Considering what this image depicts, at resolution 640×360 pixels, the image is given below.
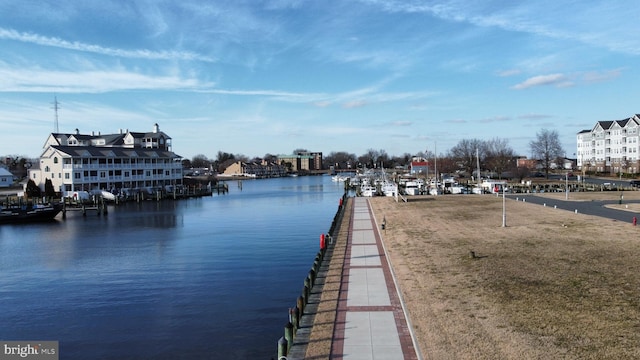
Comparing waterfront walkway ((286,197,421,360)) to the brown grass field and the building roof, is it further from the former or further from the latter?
the building roof

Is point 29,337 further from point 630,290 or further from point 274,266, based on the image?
point 630,290

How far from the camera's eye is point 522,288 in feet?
60.5

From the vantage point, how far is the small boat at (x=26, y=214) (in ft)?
→ 186

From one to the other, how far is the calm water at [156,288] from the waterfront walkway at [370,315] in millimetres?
2801

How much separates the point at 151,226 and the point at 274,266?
27.1m

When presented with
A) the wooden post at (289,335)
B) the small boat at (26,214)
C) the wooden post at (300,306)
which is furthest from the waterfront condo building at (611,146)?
the wooden post at (289,335)

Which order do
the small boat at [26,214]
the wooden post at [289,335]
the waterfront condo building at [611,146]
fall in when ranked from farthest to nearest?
the waterfront condo building at [611,146]
the small boat at [26,214]
the wooden post at [289,335]

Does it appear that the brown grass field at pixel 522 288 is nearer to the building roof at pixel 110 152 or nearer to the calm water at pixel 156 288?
the calm water at pixel 156 288

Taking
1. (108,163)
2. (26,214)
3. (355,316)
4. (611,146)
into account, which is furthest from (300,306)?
(611,146)

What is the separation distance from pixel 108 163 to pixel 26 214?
30.0 m

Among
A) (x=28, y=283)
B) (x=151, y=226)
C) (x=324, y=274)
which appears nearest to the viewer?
(x=324, y=274)

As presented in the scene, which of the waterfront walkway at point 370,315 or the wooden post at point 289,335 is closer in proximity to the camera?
the waterfront walkway at point 370,315

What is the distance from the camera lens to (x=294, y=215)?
2280 inches

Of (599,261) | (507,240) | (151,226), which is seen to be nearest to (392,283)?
(599,261)
